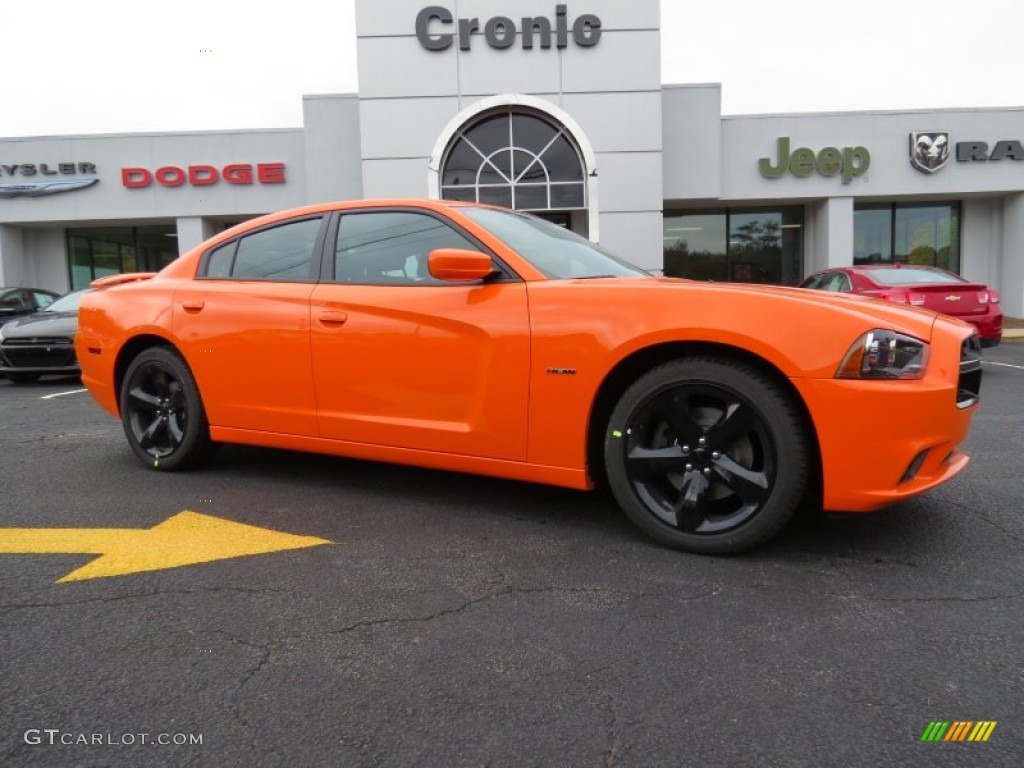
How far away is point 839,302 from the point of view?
2.73 meters

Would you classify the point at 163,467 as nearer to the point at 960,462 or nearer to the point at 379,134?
the point at 960,462

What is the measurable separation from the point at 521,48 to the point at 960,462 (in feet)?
50.4

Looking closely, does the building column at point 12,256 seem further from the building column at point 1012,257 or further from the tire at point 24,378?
the building column at point 1012,257

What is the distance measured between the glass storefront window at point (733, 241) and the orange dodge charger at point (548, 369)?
17491 mm

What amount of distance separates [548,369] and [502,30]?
15.2 metres

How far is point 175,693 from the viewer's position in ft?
6.34

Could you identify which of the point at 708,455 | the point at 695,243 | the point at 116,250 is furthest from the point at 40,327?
the point at 695,243

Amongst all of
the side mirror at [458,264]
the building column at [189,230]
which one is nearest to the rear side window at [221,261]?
the side mirror at [458,264]

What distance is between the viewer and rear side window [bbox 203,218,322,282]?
3875 millimetres

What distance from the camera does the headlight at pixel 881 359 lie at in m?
2.54

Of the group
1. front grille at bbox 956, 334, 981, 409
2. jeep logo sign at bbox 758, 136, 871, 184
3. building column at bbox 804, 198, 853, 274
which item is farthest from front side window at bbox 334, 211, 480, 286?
building column at bbox 804, 198, 853, 274

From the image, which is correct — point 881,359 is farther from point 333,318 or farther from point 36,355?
point 36,355

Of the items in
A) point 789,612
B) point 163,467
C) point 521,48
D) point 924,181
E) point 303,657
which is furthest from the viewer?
point 924,181

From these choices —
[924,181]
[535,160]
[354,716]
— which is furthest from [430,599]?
[924,181]
